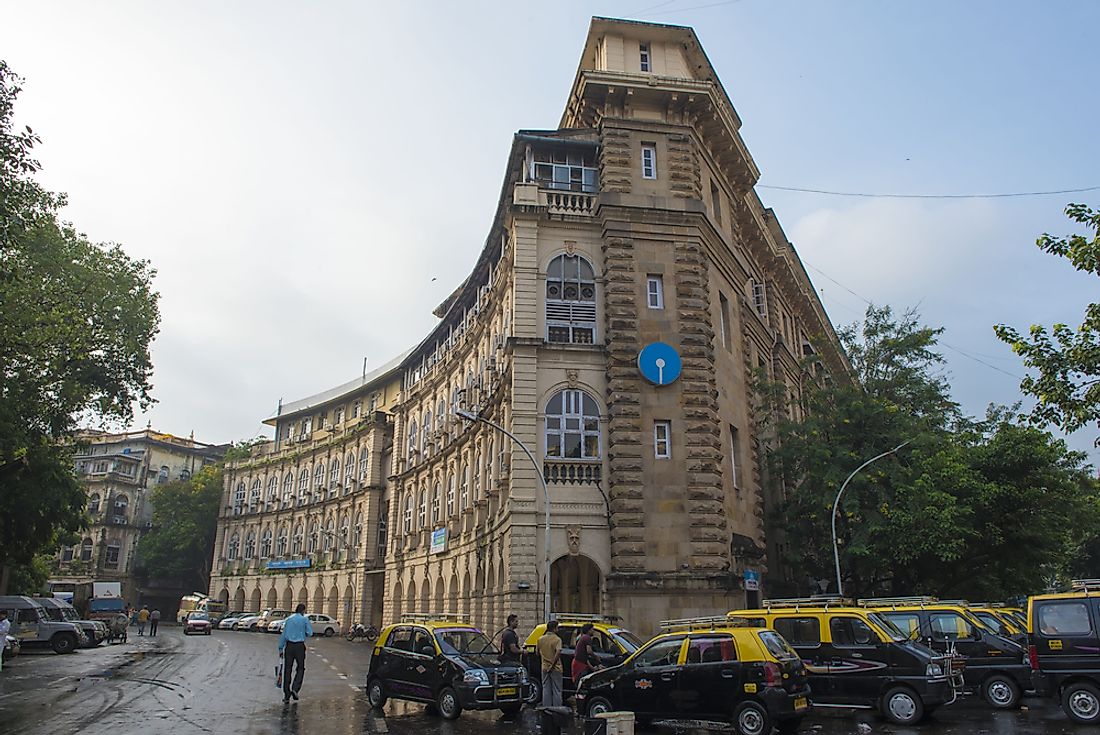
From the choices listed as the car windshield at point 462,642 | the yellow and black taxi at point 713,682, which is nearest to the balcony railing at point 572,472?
the car windshield at point 462,642

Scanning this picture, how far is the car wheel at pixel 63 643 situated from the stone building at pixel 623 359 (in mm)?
16291

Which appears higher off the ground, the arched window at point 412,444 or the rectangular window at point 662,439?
the arched window at point 412,444

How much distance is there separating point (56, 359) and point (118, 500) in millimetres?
61231

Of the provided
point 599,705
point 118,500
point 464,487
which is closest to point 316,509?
point 118,500

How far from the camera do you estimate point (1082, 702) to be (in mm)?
13328

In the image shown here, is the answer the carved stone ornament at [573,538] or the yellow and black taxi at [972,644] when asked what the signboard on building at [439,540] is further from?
the yellow and black taxi at [972,644]

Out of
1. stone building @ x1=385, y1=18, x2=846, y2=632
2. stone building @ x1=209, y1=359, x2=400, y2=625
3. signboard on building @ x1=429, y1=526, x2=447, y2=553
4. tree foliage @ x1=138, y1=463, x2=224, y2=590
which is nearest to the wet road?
stone building @ x1=385, y1=18, x2=846, y2=632

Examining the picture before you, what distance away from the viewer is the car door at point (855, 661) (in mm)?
14266

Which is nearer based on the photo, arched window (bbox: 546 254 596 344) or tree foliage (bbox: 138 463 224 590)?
arched window (bbox: 546 254 596 344)

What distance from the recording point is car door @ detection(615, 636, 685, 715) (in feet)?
43.8

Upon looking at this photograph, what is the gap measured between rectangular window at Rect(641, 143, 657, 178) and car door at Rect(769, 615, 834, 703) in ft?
58.1

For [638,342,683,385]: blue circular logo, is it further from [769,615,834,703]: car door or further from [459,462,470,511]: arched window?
[459,462,470,511]: arched window

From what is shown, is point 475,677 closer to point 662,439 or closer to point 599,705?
point 599,705

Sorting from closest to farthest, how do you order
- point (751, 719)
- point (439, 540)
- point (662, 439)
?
point (751, 719) < point (662, 439) < point (439, 540)
